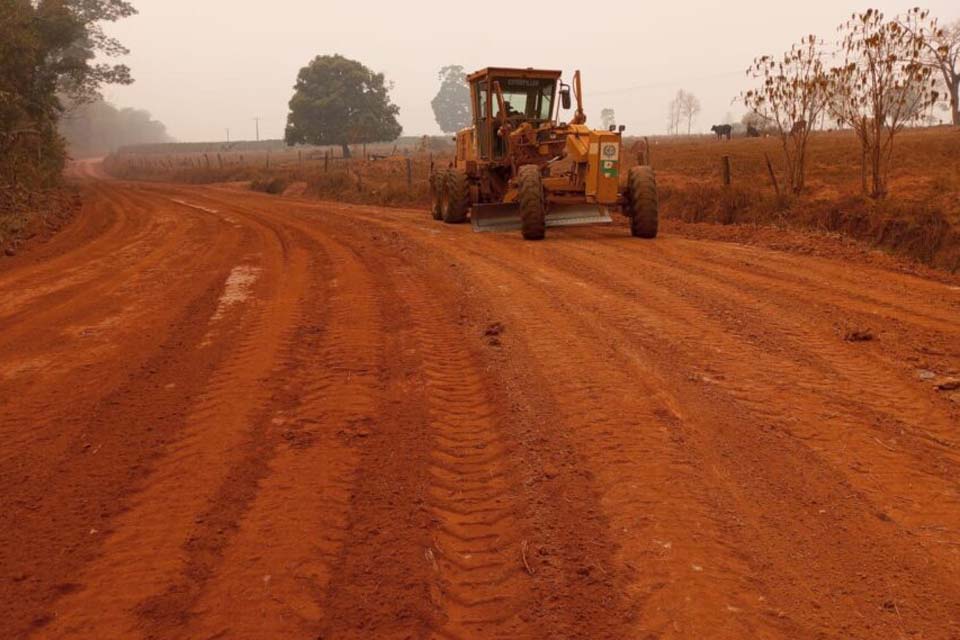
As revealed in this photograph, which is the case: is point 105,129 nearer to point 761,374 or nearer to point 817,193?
point 817,193

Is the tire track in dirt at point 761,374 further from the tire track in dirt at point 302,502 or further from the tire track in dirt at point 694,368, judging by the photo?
the tire track in dirt at point 302,502

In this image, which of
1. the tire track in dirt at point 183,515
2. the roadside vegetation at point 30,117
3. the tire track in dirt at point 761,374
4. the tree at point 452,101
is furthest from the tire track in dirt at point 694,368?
the tree at point 452,101

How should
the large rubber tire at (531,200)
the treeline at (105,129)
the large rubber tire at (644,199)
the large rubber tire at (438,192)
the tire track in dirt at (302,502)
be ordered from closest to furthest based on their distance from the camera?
the tire track in dirt at (302,502), the large rubber tire at (531,200), the large rubber tire at (644,199), the large rubber tire at (438,192), the treeline at (105,129)

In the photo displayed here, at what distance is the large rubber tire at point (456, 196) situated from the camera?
1444 cm

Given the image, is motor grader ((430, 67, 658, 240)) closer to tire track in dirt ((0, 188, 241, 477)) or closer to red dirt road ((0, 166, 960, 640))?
red dirt road ((0, 166, 960, 640))

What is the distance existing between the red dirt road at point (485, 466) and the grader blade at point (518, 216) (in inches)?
211

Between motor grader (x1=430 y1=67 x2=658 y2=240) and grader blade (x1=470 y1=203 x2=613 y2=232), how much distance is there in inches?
0.7

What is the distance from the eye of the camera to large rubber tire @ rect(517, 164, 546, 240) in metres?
11.2

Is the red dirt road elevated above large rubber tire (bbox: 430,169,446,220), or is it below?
below

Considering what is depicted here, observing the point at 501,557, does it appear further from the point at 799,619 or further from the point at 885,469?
the point at 885,469

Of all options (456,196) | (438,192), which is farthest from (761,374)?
(438,192)

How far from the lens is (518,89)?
1362 centimetres

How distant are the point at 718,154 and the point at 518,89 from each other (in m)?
16.5

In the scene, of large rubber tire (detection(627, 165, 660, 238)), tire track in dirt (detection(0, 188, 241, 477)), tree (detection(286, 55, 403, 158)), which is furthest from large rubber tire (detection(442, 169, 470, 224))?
tree (detection(286, 55, 403, 158))
